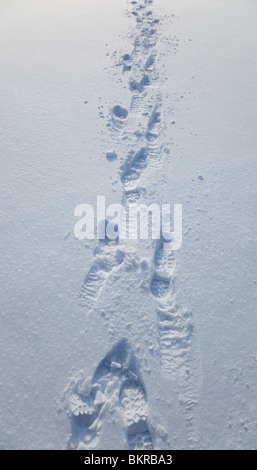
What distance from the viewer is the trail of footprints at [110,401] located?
139 centimetres

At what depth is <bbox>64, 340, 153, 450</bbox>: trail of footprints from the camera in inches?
54.7

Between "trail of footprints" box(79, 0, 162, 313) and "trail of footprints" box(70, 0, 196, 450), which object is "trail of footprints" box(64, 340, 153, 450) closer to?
"trail of footprints" box(70, 0, 196, 450)

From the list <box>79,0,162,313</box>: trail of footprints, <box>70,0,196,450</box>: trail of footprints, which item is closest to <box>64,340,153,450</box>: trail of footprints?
<box>70,0,196,450</box>: trail of footprints

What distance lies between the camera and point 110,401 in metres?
1.47

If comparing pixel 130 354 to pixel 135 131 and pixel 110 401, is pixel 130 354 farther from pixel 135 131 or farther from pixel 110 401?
pixel 135 131

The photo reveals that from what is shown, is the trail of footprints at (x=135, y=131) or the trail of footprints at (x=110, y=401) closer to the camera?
the trail of footprints at (x=110, y=401)

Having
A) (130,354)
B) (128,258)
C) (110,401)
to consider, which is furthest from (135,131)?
(110,401)

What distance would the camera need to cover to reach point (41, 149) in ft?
8.36

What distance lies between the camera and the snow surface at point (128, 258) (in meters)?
1.44

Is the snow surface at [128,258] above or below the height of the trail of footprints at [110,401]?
above

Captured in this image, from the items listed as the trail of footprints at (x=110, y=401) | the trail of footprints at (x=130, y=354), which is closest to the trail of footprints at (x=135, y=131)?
the trail of footprints at (x=130, y=354)

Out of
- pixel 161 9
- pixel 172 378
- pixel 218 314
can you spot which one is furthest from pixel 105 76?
pixel 172 378

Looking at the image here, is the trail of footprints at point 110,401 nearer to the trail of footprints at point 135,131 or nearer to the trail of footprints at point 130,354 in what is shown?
the trail of footprints at point 130,354
